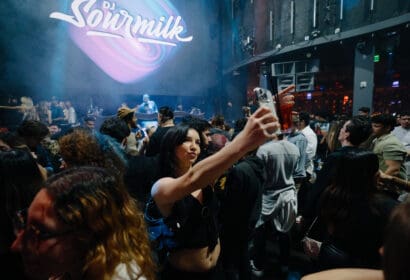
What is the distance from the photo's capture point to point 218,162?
1.34 metres

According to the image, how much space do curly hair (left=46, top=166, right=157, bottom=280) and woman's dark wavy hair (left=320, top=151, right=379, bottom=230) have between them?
1367 millimetres

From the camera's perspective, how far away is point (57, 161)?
3703mm

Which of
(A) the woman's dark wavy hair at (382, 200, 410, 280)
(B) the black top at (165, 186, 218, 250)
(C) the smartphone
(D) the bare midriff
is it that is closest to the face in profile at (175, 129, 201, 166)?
(B) the black top at (165, 186, 218, 250)

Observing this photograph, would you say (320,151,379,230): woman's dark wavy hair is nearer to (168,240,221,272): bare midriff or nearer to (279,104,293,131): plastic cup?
(168,240,221,272): bare midriff

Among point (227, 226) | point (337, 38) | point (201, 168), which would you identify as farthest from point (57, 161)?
point (337, 38)

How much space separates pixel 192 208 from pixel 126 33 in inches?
532

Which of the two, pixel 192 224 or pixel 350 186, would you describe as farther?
pixel 350 186

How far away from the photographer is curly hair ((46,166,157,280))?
1.08 meters

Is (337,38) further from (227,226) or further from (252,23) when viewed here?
(227,226)

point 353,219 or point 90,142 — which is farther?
point 90,142

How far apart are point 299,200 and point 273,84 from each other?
13.4 ft

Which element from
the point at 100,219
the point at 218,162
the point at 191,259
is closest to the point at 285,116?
the point at 218,162

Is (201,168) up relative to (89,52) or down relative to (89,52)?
down

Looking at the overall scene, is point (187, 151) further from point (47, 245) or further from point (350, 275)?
point (350, 275)
